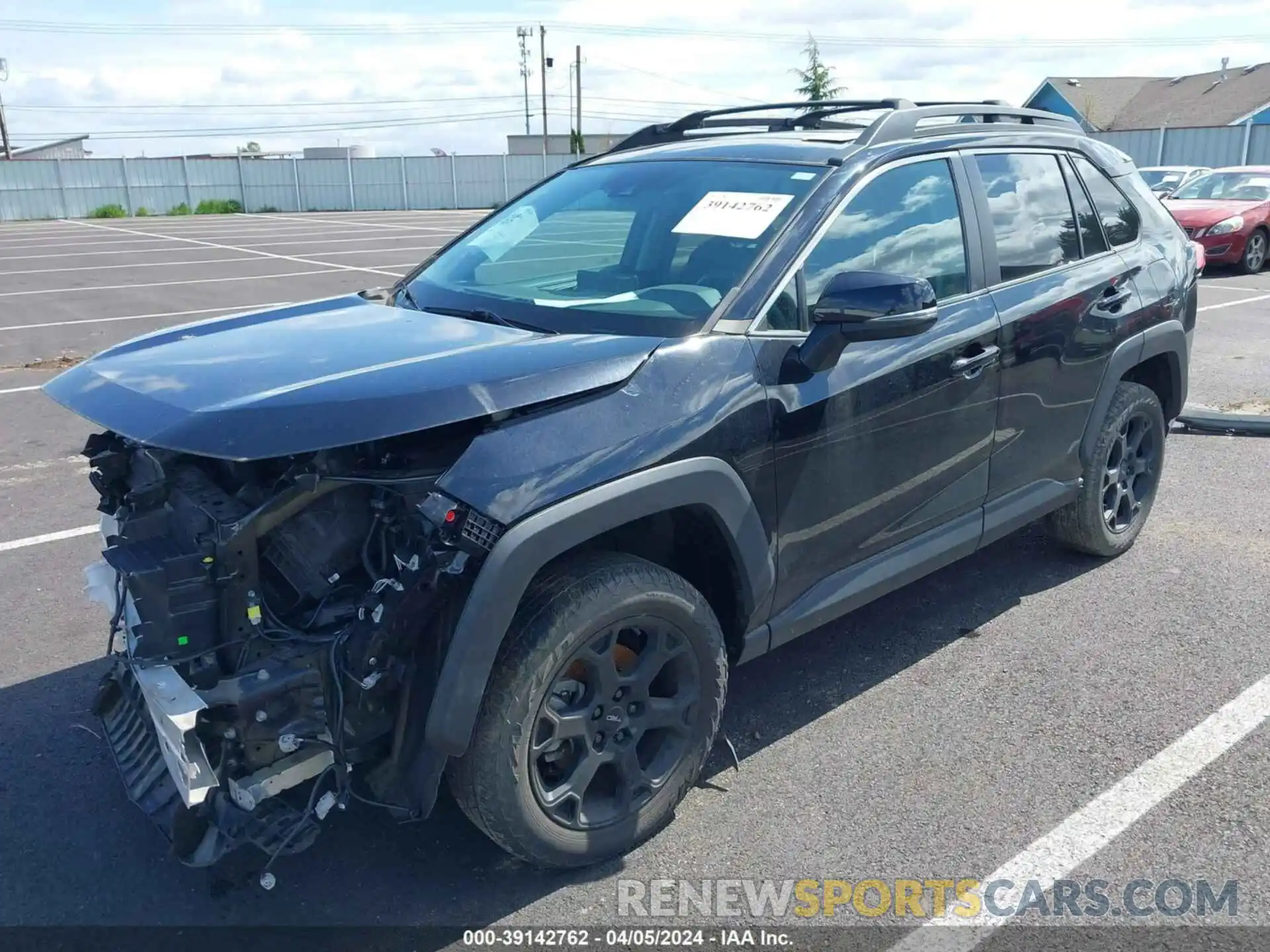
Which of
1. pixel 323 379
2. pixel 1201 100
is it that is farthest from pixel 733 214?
pixel 1201 100

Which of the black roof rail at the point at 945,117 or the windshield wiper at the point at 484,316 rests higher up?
the black roof rail at the point at 945,117

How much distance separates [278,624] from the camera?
2.68 m

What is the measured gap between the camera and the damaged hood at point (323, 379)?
8.08 feet

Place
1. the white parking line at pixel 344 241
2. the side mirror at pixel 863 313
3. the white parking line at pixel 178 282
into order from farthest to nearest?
the white parking line at pixel 344 241 < the white parking line at pixel 178 282 < the side mirror at pixel 863 313

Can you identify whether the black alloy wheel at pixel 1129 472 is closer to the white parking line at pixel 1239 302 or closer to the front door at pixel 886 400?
the front door at pixel 886 400

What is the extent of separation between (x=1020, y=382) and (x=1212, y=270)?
14647 millimetres

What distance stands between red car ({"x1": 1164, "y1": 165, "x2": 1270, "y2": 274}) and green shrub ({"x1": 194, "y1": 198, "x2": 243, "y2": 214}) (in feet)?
116

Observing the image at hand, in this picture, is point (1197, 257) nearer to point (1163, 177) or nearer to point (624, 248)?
point (624, 248)

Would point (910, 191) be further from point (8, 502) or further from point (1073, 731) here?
point (8, 502)

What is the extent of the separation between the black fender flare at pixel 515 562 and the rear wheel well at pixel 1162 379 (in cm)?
299

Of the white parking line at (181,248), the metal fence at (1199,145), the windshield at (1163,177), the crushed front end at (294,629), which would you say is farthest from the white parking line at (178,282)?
the metal fence at (1199,145)

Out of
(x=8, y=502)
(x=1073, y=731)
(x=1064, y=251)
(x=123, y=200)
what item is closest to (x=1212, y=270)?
(x=1064, y=251)

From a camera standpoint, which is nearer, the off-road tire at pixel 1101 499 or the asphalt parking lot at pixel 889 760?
the asphalt parking lot at pixel 889 760

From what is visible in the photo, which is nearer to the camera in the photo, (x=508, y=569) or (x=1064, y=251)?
(x=508, y=569)
